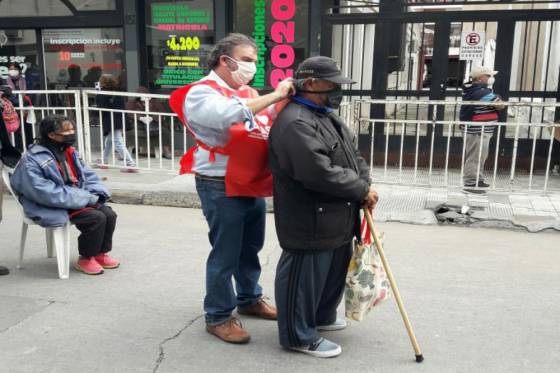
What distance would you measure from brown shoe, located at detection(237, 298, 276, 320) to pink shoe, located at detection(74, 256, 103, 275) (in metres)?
1.49

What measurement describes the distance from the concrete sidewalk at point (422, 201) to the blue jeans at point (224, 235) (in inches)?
121

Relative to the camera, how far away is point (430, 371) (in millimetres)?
3131

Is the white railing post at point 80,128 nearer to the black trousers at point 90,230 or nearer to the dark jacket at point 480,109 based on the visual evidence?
the black trousers at point 90,230

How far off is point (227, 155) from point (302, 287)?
2.82 ft

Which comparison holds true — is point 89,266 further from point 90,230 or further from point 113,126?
point 113,126

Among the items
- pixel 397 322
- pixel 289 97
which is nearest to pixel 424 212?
pixel 397 322

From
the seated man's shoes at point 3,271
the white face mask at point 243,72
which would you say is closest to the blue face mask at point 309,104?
the white face mask at point 243,72

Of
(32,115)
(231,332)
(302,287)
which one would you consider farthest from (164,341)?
(32,115)

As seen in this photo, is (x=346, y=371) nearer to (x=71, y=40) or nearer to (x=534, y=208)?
(x=534, y=208)

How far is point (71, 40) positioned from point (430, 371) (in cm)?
963

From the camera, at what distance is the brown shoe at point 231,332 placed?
11.2 ft

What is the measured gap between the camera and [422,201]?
6.87 m

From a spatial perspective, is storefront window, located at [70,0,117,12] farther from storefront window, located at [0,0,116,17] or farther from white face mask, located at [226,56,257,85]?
white face mask, located at [226,56,257,85]

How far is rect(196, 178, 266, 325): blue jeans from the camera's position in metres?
3.29
